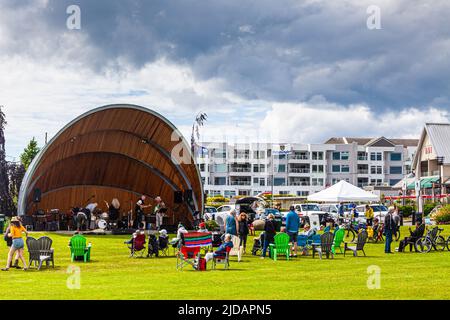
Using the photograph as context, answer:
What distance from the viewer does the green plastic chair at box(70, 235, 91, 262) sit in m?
20.7

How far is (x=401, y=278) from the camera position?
15828 millimetres

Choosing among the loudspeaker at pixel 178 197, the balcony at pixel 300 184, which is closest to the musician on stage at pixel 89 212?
the loudspeaker at pixel 178 197

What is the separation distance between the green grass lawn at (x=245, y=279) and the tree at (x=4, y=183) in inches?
A: 1025

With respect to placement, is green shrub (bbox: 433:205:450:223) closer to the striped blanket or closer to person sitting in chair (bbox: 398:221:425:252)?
person sitting in chair (bbox: 398:221:425:252)

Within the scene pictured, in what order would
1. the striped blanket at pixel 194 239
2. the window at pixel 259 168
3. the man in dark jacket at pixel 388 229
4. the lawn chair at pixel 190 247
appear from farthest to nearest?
the window at pixel 259 168 < the man in dark jacket at pixel 388 229 < the striped blanket at pixel 194 239 < the lawn chair at pixel 190 247

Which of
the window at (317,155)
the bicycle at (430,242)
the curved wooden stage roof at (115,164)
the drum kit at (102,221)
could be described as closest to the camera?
the bicycle at (430,242)

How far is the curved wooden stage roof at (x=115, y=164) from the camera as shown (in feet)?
117

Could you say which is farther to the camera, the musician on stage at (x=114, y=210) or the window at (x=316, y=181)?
the window at (x=316, y=181)

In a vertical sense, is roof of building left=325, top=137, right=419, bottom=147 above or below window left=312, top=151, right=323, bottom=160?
above

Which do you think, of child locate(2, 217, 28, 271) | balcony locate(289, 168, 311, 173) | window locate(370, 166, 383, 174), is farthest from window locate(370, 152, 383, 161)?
child locate(2, 217, 28, 271)

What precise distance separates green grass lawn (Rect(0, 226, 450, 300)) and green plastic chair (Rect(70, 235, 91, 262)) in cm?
31

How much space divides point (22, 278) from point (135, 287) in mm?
3518

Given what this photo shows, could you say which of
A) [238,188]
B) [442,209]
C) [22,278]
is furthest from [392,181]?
[22,278]

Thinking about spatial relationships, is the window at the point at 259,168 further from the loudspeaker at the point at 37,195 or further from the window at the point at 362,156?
the loudspeaker at the point at 37,195
